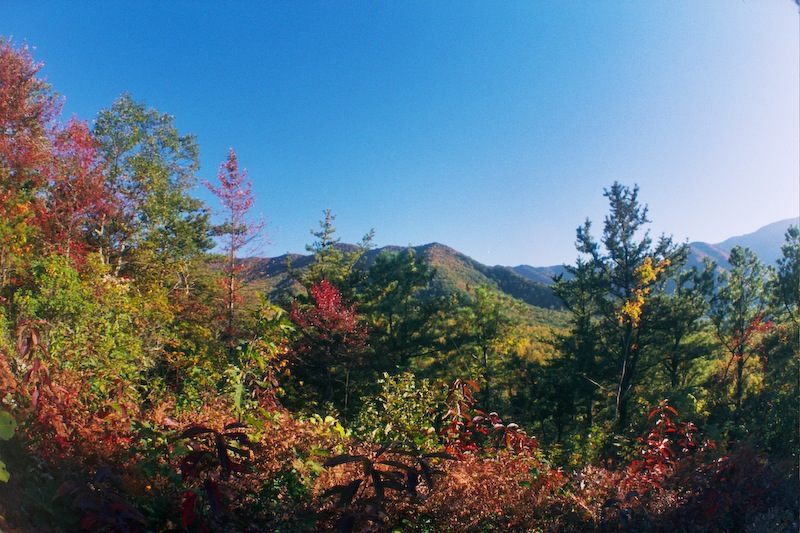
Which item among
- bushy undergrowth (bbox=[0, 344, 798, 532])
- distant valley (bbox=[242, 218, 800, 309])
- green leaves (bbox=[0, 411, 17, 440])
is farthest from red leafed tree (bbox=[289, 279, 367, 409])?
green leaves (bbox=[0, 411, 17, 440])

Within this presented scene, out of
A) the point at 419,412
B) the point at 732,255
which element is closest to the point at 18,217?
the point at 419,412

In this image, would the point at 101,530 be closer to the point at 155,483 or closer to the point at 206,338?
the point at 155,483

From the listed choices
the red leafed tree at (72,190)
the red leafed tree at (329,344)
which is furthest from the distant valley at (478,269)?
the red leafed tree at (72,190)

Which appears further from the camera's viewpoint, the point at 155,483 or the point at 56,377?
the point at 56,377

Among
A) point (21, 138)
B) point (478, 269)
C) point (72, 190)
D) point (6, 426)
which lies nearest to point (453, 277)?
point (478, 269)

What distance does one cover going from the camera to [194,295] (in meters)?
14.1

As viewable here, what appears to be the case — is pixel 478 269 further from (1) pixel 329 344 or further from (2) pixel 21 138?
(2) pixel 21 138

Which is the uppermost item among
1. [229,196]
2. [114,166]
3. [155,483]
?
[114,166]

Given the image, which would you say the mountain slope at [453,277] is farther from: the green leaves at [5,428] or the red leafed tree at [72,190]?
the green leaves at [5,428]

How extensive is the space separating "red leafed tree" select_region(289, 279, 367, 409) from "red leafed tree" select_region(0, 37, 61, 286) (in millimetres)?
6723

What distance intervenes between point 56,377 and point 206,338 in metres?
8.76

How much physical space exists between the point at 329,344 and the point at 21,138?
32.8ft

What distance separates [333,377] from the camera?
15.7 metres

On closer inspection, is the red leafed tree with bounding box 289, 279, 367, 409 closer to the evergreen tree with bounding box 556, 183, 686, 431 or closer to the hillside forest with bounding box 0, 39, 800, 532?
the hillside forest with bounding box 0, 39, 800, 532
